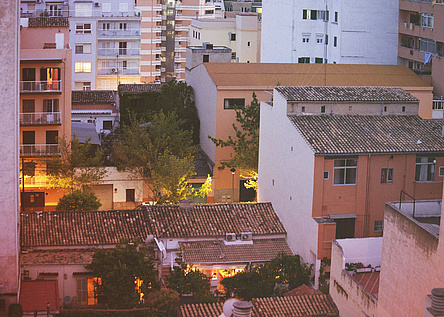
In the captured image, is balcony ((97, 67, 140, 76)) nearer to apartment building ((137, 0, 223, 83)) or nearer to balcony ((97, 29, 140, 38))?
balcony ((97, 29, 140, 38))

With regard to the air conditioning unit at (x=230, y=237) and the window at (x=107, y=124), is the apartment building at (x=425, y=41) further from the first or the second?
the window at (x=107, y=124)

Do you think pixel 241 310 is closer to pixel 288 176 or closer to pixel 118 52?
pixel 288 176

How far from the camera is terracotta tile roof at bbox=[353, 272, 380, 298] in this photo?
33219 mm

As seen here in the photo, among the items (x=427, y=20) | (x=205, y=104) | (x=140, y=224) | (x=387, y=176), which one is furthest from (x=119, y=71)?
(x=387, y=176)

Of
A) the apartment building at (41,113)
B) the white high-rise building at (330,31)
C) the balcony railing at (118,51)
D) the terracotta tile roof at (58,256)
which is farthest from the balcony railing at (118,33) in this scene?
the terracotta tile roof at (58,256)

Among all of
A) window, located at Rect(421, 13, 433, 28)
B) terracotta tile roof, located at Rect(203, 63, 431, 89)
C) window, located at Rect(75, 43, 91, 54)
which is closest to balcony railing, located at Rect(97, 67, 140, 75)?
window, located at Rect(75, 43, 91, 54)

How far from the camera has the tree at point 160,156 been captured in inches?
1933

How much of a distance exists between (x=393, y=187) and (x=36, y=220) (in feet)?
62.0

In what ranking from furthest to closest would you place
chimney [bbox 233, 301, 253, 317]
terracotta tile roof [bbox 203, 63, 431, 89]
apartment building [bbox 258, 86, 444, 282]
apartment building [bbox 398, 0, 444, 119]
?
apartment building [bbox 398, 0, 444, 119] < terracotta tile roof [bbox 203, 63, 431, 89] < apartment building [bbox 258, 86, 444, 282] < chimney [bbox 233, 301, 253, 317]

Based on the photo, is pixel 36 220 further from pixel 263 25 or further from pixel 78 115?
pixel 263 25

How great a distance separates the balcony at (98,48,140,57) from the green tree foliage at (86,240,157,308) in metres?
49.6

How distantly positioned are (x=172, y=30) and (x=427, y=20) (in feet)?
172

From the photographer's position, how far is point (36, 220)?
40.8 meters

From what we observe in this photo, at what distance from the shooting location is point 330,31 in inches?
2921
